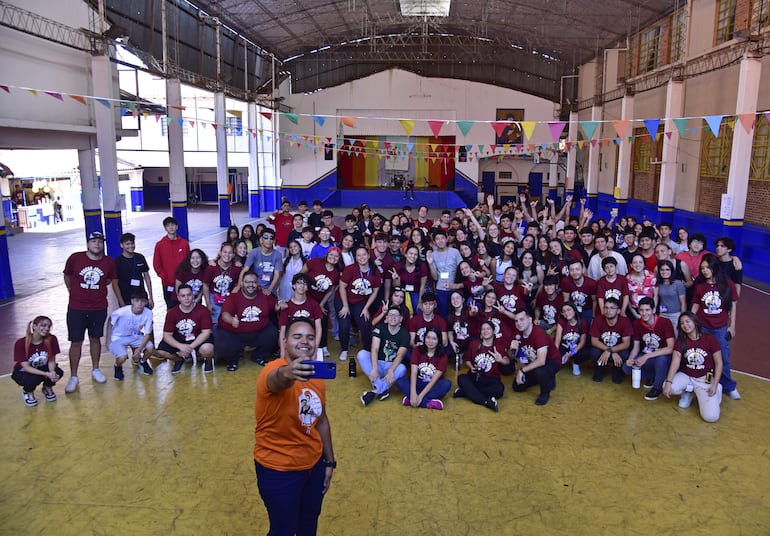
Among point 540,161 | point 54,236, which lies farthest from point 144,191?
point 540,161

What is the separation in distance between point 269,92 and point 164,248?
19.7m

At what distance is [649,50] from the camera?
1866cm

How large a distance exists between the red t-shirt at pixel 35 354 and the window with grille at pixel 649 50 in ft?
60.1

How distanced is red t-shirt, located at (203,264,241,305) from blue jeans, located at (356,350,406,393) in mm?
1931

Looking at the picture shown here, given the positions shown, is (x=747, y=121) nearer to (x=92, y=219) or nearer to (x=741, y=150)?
(x=741, y=150)

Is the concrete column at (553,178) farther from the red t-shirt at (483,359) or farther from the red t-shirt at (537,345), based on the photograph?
the red t-shirt at (483,359)

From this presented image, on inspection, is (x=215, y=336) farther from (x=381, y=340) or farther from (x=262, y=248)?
(x=381, y=340)

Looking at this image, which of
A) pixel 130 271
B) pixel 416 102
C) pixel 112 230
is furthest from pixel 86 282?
pixel 416 102

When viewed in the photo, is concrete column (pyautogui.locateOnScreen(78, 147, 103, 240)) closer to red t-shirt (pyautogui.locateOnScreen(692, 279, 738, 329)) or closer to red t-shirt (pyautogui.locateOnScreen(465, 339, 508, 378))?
red t-shirt (pyautogui.locateOnScreen(465, 339, 508, 378))

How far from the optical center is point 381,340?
5.96 meters

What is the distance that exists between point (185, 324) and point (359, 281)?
6.61ft

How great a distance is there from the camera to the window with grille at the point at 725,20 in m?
13.2

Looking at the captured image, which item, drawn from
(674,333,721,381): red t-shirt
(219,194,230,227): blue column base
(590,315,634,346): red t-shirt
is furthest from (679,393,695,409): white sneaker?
(219,194,230,227): blue column base

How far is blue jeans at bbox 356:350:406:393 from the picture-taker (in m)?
5.88
